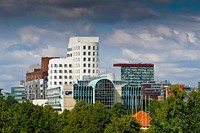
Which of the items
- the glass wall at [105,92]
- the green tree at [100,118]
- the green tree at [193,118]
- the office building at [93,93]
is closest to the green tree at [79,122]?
the green tree at [100,118]

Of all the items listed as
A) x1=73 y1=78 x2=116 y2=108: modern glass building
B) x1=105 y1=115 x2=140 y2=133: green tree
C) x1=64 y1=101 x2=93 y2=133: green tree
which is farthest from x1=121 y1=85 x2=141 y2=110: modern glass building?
x1=105 y1=115 x2=140 y2=133: green tree

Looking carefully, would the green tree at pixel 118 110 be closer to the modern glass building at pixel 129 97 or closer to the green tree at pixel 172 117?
the modern glass building at pixel 129 97

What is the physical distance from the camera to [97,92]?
19150 cm

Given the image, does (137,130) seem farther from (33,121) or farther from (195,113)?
(33,121)

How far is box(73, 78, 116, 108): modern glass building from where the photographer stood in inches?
7525

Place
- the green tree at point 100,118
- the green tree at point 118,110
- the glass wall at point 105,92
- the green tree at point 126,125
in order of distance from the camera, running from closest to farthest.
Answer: the green tree at point 126,125
the green tree at point 100,118
the green tree at point 118,110
the glass wall at point 105,92

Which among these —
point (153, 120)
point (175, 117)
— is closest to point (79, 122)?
point (153, 120)

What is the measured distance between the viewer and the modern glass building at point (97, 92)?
191125mm

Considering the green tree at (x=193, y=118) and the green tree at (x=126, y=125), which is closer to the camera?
the green tree at (x=193, y=118)

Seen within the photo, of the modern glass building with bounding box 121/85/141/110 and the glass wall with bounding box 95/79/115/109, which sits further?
the modern glass building with bounding box 121/85/141/110

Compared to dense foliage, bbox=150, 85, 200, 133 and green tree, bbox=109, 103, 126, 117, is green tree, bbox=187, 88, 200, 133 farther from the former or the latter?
green tree, bbox=109, 103, 126, 117

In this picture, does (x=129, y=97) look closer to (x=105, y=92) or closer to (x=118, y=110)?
(x=105, y=92)

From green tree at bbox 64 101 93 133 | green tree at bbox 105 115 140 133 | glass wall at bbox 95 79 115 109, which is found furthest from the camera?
glass wall at bbox 95 79 115 109

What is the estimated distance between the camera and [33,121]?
71.2 meters
